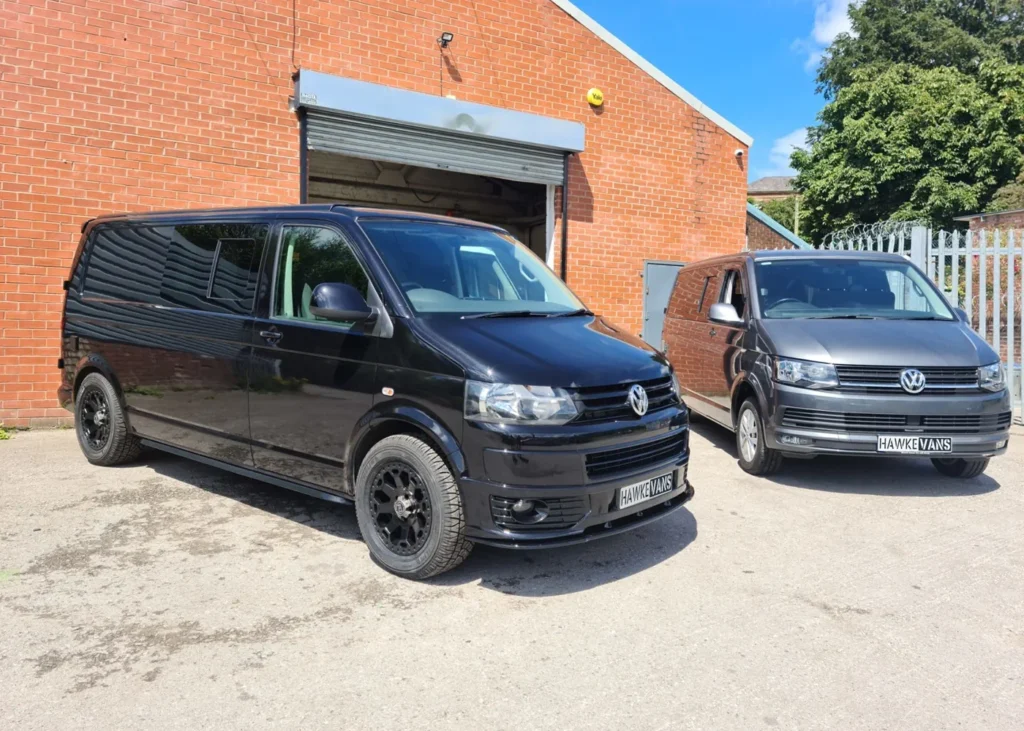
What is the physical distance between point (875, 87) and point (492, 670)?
115 feet

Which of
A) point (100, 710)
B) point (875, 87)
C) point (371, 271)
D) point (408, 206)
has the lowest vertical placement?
point (100, 710)

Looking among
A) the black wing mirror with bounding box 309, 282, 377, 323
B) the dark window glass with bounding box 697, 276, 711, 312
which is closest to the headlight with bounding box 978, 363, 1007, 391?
the dark window glass with bounding box 697, 276, 711, 312

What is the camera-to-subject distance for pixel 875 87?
32156 millimetres

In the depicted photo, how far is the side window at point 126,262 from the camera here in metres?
5.67

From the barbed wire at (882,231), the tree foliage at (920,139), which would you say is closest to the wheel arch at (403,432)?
the barbed wire at (882,231)

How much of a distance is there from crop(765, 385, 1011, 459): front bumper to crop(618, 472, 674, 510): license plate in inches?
75.9

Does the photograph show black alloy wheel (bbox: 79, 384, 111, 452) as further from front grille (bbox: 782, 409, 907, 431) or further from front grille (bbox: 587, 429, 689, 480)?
front grille (bbox: 782, 409, 907, 431)

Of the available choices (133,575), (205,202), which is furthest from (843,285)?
(205,202)

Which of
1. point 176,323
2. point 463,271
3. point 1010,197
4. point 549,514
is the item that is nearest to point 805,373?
point 463,271

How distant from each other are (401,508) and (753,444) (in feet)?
11.6

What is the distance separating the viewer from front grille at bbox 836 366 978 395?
573 centimetres

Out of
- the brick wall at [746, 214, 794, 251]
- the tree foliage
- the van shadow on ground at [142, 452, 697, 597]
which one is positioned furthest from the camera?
the tree foliage

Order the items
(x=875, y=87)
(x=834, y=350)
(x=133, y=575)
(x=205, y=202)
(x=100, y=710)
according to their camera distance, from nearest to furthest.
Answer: (x=100, y=710)
(x=133, y=575)
(x=834, y=350)
(x=205, y=202)
(x=875, y=87)

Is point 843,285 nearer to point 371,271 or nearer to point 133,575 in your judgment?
point 371,271
